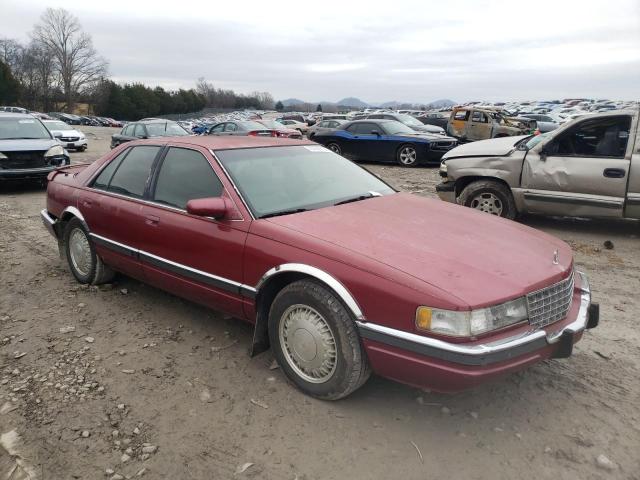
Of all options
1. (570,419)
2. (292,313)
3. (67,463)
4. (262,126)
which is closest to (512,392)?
(570,419)

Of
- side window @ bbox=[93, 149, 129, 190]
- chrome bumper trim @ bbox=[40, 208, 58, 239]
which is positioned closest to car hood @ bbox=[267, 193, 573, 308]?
side window @ bbox=[93, 149, 129, 190]

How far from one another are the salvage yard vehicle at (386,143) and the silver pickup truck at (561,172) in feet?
22.8

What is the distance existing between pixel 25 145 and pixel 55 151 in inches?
21.0

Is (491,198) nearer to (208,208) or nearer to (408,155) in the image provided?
(208,208)

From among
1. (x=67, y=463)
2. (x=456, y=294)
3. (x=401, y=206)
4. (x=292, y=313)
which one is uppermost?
(x=401, y=206)

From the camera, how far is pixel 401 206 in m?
3.72

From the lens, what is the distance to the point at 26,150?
9.95 meters

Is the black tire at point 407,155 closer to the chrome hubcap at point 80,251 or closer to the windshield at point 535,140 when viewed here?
the windshield at point 535,140

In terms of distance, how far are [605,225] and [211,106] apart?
345ft

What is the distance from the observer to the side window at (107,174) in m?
4.59

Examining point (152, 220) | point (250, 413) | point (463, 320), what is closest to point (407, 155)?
point (152, 220)

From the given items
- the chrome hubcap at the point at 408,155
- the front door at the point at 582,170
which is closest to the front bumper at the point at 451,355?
the front door at the point at 582,170

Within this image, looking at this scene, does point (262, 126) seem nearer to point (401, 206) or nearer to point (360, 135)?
point (360, 135)

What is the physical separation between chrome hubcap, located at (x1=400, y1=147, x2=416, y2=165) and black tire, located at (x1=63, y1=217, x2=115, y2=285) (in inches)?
437
